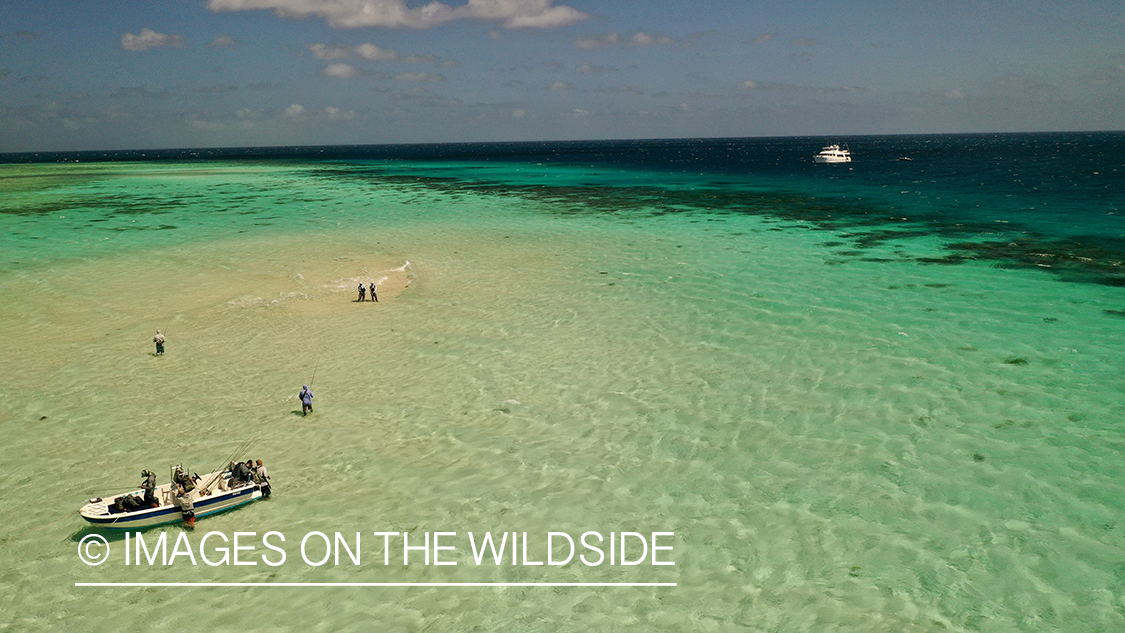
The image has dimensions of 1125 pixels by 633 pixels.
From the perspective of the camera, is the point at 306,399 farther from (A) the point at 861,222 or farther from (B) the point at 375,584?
(A) the point at 861,222

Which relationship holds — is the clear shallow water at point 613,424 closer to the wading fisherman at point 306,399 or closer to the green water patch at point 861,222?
the wading fisherman at point 306,399

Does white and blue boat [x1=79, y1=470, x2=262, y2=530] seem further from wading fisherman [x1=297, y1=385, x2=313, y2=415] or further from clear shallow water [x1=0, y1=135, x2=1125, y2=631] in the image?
wading fisherman [x1=297, y1=385, x2=313, y2=415]

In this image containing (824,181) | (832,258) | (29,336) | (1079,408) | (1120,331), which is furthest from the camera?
(824,181)

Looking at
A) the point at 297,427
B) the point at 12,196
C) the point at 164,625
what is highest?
the point at 12,196

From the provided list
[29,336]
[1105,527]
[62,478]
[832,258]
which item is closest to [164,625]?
[62,478]

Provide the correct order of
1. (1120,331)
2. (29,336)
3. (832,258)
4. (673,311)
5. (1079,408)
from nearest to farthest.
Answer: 1. (1079,408)
2. (1120,331)
3. (29,336)
4. (673,311)
5. (832,258)

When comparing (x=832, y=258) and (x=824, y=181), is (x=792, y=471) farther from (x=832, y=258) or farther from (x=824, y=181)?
(x=824, y=181)
